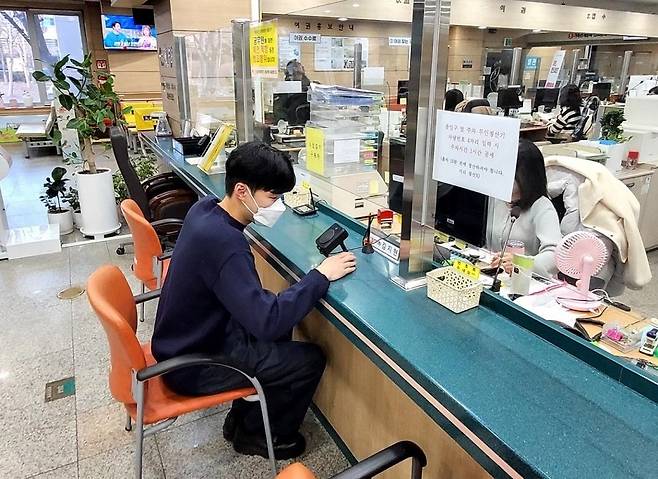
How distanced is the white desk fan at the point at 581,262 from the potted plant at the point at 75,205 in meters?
4.42

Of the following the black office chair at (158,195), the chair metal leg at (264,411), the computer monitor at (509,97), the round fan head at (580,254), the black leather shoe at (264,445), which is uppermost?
the computer monitor at (509,97)

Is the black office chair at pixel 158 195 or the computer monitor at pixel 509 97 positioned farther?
the computer monitor at pixel 509 97

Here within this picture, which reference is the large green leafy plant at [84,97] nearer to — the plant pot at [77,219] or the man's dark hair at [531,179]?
the plant pot at [77,219]

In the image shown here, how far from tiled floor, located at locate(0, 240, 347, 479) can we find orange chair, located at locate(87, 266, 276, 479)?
1.25 ft

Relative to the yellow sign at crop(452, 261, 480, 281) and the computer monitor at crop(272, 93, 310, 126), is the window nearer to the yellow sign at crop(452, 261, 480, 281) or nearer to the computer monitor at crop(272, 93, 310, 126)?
the computer monitor at crop(272, 93, 310, 126)

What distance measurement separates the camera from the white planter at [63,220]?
4.49 metres

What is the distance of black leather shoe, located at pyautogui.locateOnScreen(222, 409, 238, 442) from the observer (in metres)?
2.02

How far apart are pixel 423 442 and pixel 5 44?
1198 centimetres

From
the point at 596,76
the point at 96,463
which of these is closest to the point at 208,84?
the point at 96,463

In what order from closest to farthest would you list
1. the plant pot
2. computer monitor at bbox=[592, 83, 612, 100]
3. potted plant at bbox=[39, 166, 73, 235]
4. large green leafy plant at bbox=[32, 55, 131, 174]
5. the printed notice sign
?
the printed notice sign
large green leafy plant at bbox=[32, 55, 131, 174]
potted plant at bbox=[39, 166, 73, 235]
the plant pot
computer monitor at bbox=[592, 83, 612, 100]

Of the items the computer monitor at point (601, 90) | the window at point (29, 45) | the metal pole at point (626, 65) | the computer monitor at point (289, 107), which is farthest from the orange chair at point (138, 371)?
the window at point (29, 45)

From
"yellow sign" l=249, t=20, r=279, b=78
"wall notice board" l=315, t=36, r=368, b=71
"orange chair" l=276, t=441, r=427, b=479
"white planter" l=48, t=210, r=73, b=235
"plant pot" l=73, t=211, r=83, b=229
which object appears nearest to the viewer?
"orange chair" l=276, t=441, r=427, b=479

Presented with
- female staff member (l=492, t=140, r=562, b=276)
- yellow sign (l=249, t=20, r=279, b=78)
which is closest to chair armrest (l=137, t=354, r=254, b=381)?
female staff member (l=492, t=140, r=562, b=276)

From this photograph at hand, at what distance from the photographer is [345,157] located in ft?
7.68
